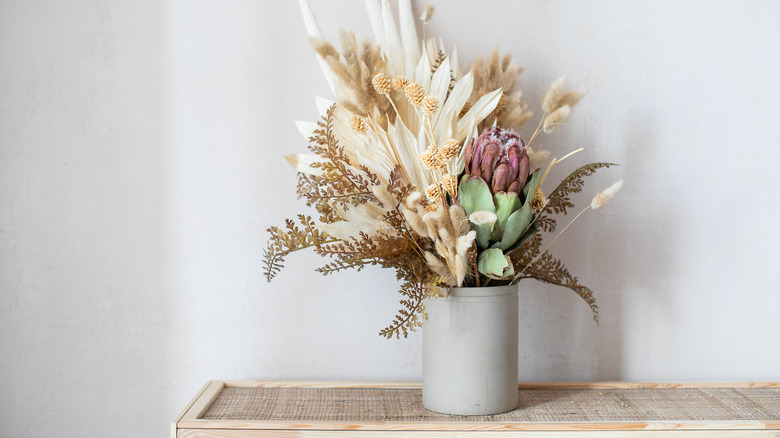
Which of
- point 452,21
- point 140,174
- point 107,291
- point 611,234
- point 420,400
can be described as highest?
point 452,21

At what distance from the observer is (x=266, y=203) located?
1.27 metres

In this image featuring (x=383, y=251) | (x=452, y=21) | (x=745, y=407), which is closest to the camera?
(x=383, y=251)

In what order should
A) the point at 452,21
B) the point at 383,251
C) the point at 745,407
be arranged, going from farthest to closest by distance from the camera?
the point at 452,21 < the point at 745,407 < the point at 383,251

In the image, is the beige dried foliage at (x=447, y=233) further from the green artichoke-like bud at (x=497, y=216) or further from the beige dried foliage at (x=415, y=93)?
the beige dried foliage at (x=415, y=93)

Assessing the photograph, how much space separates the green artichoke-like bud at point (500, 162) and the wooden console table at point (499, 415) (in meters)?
0.36

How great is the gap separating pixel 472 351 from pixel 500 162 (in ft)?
1.00

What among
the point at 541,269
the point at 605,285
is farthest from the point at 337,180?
the point at 605,285

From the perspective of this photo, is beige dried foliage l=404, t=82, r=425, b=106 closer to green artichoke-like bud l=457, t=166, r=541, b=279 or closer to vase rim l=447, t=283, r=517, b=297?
green artichoke-like bud l=457, t=166, r=541, b=279

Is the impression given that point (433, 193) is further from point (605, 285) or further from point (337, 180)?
point (605, 285)

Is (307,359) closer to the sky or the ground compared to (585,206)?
closer to the ground

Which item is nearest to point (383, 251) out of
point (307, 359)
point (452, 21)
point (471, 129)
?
point (471, 129)

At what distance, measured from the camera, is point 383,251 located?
97cm

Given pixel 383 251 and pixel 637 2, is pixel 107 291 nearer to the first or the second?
pixel 383 251

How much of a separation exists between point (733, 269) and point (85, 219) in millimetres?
1304
